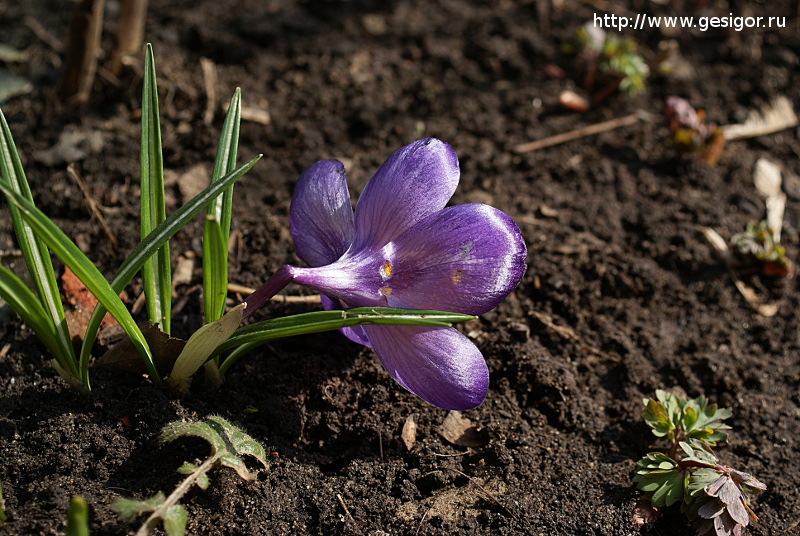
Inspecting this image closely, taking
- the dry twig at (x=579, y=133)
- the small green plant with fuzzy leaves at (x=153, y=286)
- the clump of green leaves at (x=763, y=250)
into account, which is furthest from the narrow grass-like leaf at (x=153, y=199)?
the clump of green leaves at (x=763, y=250)

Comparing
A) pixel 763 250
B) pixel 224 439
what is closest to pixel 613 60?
pixel 763 250

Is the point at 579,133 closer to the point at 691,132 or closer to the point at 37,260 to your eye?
the point at 691,132

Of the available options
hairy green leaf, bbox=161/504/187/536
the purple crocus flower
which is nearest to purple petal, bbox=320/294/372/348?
the purple crocus flower

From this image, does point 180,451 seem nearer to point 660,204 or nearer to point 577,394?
point 577,394

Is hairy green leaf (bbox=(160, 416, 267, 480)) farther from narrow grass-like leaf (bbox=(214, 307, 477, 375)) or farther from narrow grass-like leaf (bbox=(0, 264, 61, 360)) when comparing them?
narrow grass-like leaf (bbox=(0, 264, 61, 360))

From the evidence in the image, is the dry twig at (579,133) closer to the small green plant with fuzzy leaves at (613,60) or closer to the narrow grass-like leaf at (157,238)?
the small green plant with fuzzy leaves at (613,60)

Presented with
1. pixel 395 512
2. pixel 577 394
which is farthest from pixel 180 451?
pixel 577 394
